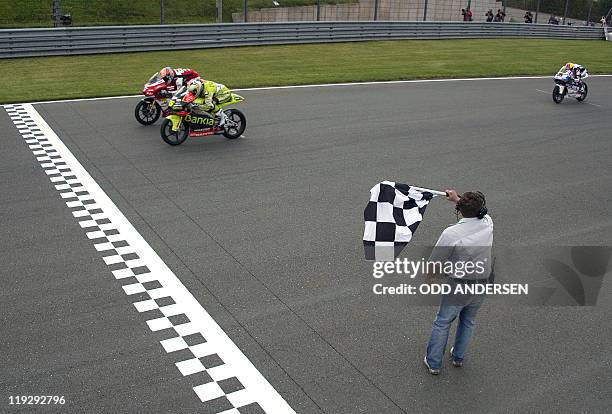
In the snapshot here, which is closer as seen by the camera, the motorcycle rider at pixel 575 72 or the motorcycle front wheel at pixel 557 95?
the motorcycle rider at pixel 575 72

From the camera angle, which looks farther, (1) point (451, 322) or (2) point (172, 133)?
Answer: (2) point (172, 133)

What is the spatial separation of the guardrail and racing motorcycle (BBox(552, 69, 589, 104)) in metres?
12.1

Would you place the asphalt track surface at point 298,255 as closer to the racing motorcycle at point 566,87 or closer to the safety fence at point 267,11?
the racing motorcycle at point 566,87

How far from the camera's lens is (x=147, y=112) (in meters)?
15.3

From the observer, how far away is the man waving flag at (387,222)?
7062 mm

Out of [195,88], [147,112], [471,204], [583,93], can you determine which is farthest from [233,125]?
[583,93]

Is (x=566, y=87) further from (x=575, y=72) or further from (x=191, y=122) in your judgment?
(x=191, y=122)

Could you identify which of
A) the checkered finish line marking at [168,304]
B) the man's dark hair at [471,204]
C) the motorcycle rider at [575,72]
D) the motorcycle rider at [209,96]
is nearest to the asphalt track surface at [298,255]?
the checkered finish line marking at [168,304]

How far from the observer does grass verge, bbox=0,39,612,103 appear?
1948 centimetres

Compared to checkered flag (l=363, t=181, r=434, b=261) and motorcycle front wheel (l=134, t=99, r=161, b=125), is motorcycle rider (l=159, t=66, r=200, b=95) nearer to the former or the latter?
motorcycle front wheel (l=134, t=99, r=161, b=125)

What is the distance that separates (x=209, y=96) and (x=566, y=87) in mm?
12048

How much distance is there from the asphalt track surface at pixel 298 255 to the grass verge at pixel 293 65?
2738 millimetres

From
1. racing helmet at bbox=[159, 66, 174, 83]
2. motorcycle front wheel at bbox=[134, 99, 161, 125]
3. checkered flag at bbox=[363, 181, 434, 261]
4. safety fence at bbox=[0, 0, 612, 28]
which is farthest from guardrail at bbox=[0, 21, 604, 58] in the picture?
checkered flag at bbox=[363, 181, 434, 261]

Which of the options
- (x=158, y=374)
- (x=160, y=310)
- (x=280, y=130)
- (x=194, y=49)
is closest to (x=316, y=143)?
(x=280, y=130)
